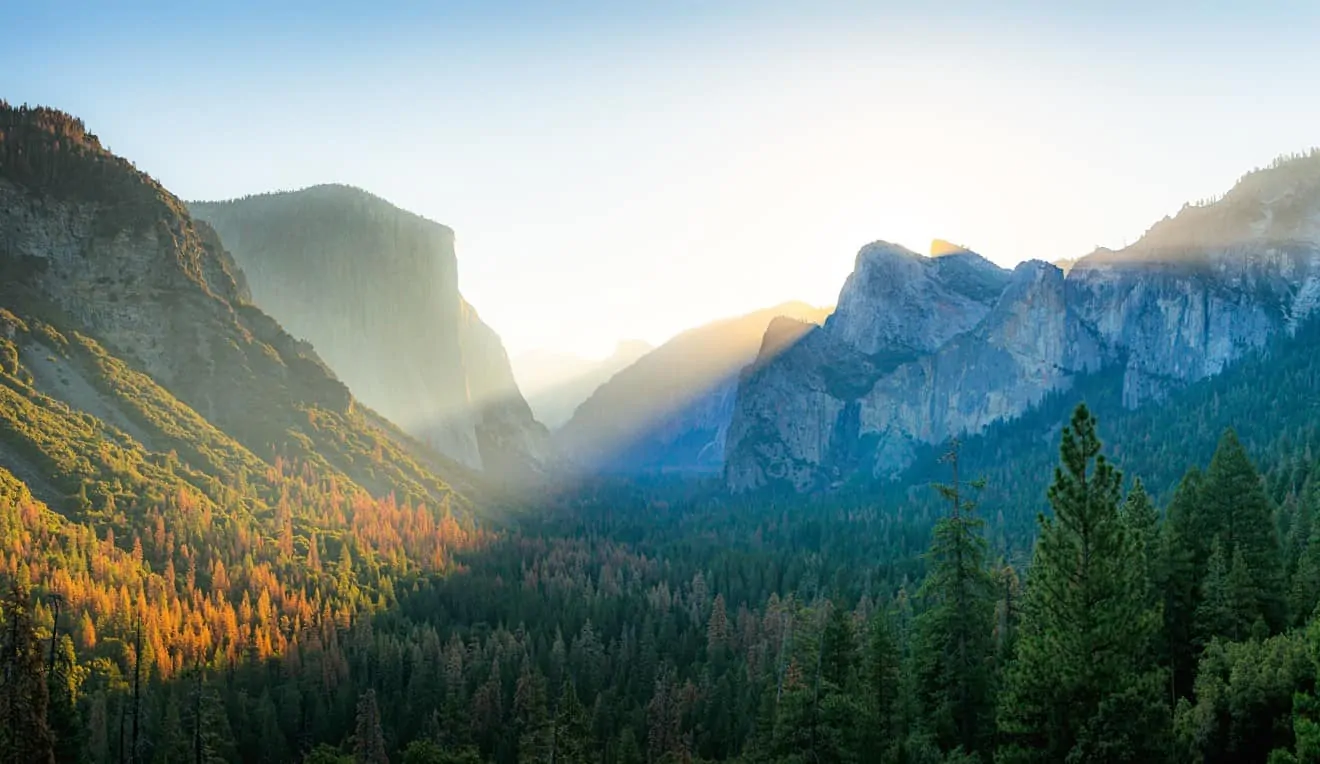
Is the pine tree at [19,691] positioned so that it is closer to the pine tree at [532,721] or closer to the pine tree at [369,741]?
the pine tree at [532,721]

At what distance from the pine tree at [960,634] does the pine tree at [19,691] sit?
37677 millimetres

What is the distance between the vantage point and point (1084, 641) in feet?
96.3

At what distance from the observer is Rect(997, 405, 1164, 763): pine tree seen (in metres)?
28.9

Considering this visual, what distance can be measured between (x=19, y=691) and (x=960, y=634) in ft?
130

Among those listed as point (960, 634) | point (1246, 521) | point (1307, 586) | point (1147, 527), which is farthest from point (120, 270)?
point (1307, 586)

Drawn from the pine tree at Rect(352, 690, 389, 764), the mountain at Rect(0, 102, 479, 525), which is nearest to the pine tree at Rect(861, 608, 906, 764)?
the pine tree at Rect(352, 690, 389, 764)

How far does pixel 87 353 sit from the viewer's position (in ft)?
493

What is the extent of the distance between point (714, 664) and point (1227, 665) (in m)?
77.2

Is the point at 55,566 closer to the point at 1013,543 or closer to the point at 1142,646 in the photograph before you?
the point at 1142,646

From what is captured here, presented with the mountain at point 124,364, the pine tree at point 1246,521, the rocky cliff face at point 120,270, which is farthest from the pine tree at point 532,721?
the rocky cliff face at point 120,270

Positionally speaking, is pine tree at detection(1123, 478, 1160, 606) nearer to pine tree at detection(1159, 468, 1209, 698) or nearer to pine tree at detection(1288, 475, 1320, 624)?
pine tree at detection(1159, 468, 1209, 698)

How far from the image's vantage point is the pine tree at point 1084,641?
28.9 m

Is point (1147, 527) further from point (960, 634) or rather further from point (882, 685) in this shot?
point (882, 685)

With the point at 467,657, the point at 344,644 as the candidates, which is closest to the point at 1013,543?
the point at 467,657
